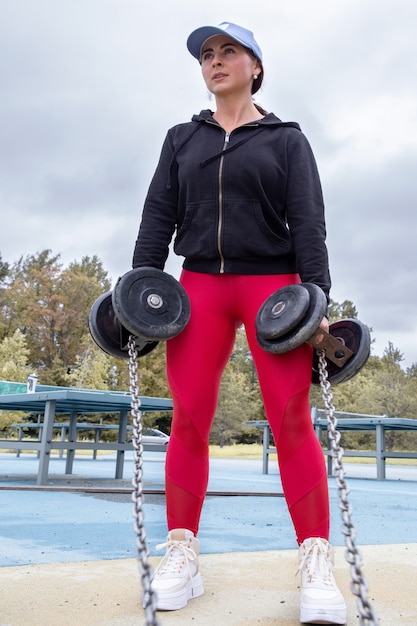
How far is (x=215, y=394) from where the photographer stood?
2.15 metres

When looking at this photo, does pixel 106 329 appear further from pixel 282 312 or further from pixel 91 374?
pixel 91 374

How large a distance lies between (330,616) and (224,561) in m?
1.03

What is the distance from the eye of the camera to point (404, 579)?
2.28 m

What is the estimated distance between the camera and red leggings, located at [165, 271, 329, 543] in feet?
6.40

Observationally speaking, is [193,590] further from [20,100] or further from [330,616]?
[20,100]

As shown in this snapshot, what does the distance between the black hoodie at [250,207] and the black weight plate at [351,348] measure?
167 mm

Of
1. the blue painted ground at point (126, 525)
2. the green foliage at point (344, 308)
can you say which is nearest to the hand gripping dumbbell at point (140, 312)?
the blue painted ground at point (126, 525)

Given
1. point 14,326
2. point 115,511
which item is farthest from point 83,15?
point 14,326

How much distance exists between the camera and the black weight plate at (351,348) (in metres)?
1.89

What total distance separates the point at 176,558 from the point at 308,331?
928 millimetres

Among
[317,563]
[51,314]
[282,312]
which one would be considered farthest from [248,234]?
[51,314]

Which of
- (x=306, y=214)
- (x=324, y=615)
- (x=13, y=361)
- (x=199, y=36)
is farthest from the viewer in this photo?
(x=13, y=361)

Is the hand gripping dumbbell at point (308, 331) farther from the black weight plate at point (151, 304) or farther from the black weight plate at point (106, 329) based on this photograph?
the black weight plate at point (106, 329)

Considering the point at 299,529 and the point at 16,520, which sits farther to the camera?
the point at 16,520
